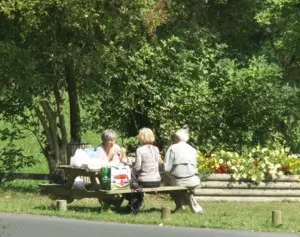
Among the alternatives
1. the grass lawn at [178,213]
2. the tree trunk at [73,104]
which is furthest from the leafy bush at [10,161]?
the grass lawn at [178,213]

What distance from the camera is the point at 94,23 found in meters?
19.1

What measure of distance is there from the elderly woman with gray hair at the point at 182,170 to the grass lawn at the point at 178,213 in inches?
8.0

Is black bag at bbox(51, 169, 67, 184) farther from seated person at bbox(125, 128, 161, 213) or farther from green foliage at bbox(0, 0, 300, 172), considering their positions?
green foliage at bbox(0, 0, 300, 172)

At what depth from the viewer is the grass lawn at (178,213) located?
13.5 m

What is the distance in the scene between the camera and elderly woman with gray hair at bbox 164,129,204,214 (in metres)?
15.8

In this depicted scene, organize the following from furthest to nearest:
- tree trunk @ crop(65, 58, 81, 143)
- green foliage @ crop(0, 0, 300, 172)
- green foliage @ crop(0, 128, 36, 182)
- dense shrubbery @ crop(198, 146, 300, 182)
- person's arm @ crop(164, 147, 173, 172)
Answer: green foliage @ crop(0, 128, 36, 182) → tree trunk @ crop(65, 58, 81, 143) → green foliage @ crop(0, 0, 300, 172) → dense shrubbery @ crop(198, 146, 300, 182) → person's arm @ crop(164, 147, 173, 172)

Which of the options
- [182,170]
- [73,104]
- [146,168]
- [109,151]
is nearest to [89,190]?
[109,151]

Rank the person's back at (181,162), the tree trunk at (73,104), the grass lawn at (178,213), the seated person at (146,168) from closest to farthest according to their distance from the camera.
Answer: the grass lawn at (178,213), the seated person at (146,168), the person's back at (181,162), the tree trunk at (73,104)

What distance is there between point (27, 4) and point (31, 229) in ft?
22.2

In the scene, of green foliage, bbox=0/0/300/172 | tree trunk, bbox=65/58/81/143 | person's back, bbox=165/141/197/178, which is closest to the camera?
person's back, bbox=165/141/197/178

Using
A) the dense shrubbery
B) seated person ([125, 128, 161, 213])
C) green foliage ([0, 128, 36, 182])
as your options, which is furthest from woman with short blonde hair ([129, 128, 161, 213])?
green foliage ([0, 128, 36, 182])

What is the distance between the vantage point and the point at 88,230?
1225 cm

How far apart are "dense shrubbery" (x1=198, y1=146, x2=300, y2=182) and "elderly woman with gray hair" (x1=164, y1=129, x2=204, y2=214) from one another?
184cm

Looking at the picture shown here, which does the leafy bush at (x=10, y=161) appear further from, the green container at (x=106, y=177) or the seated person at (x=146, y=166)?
the green container at (x=106, y=177)
